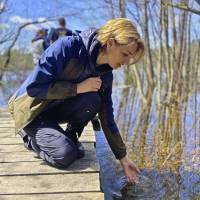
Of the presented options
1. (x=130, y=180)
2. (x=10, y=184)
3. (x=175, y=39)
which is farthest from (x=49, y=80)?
(x=175, y=39)

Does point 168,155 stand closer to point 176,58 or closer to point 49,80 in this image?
point 49,80

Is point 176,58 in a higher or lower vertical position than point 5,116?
lower

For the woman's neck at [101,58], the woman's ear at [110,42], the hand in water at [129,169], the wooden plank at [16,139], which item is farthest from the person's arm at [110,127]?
the wooden plank at [16,139]

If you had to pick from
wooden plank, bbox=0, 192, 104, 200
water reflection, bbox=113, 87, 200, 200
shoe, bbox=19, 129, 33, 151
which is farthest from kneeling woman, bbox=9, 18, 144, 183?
wooden plank, bbox=0, 192, 104, 200

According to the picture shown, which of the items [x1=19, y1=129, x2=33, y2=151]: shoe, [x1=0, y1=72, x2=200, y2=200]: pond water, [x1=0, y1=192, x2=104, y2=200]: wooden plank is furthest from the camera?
[x1=19, y1=129, x2=33, y2=151]: shoe

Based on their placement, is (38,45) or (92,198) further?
(38,45)

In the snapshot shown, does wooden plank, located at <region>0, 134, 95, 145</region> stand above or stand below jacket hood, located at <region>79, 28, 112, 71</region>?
below

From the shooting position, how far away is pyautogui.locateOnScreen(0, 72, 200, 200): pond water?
276 cm

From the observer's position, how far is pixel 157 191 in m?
2.73

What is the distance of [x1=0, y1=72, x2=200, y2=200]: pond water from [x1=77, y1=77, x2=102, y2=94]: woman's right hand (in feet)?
2.40

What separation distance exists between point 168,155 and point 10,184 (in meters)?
1.69

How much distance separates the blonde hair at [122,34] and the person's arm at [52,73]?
0.23 metres

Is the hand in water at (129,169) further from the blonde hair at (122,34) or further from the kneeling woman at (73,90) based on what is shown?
the blonde hair at (122,34)

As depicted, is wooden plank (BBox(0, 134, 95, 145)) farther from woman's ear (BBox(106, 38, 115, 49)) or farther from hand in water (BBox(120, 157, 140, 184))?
woman's ear (BBox(106, 38, 115, 49))
